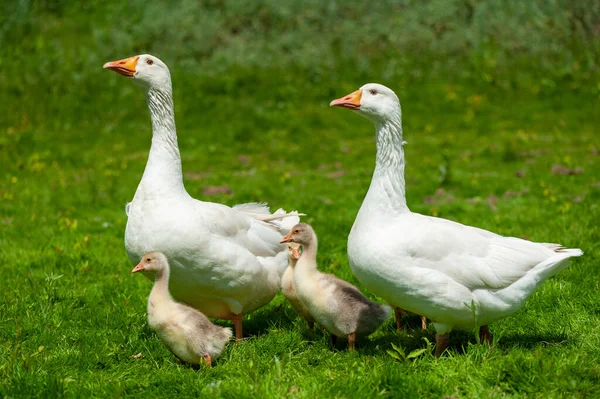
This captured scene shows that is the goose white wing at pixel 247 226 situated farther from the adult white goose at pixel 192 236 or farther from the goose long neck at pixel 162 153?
the goose long neck at pixel 162 153

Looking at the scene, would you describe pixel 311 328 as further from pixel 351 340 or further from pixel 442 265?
pixel 442 265

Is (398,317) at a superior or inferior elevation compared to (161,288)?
inferior

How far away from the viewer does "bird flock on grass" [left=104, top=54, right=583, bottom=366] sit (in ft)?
18.2

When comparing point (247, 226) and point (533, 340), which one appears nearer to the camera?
point (533, 340)

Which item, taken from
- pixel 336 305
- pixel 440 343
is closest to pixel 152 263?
pixel 336 305

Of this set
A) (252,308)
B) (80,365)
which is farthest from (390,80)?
(80,365)

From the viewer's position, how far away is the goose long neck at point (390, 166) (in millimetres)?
5969

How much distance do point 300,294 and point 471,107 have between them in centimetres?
1396

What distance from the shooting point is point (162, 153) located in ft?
22.1

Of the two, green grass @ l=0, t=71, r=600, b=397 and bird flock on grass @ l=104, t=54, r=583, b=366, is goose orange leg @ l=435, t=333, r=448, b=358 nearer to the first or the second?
bird flock on grass @ l=104, t=54, r=583, b=366

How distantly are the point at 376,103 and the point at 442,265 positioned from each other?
4.93 ft

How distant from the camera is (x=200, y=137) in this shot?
17.1m

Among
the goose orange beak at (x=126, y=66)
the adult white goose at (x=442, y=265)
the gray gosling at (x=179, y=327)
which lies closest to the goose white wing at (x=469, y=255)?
the adult white goose at (x=442, y=265)

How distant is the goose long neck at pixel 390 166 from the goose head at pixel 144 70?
90.9 inches
